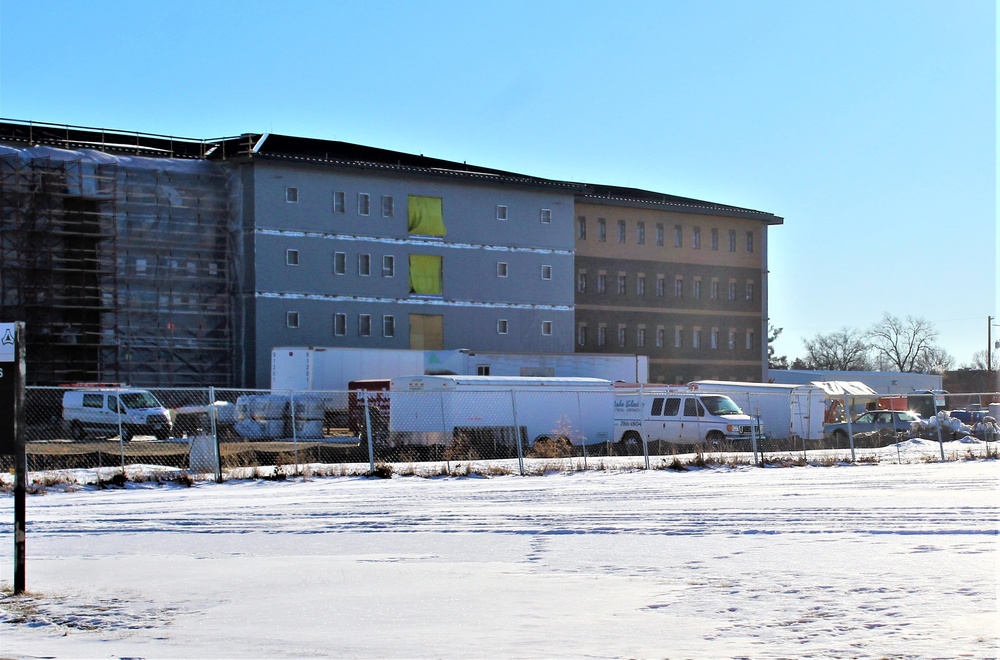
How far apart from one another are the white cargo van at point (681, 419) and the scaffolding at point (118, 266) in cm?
2592

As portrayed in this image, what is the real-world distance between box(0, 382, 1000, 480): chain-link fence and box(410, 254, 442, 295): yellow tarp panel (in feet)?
69.3

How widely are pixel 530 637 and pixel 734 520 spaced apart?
791 cm

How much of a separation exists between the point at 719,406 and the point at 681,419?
1.29m

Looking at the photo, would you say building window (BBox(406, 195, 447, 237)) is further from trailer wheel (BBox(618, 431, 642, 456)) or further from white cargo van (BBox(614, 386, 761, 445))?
trailer wheel (BBox(618, 431, 642, 456))

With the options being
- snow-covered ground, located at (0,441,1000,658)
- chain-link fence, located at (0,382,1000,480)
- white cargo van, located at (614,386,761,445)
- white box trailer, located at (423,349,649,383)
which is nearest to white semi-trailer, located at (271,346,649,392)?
white box trailer, located at (423,349,649,383)

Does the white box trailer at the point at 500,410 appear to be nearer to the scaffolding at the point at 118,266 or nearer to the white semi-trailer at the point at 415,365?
the white semi-trailer at the point at 415,365

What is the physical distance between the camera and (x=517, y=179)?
219 ft

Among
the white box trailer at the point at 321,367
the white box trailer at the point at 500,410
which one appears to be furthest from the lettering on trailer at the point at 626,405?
the white box trailer at the point at 321,367

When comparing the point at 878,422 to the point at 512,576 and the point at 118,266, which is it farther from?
the point at 512,576

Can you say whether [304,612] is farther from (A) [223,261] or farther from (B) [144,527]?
(A) [223,261]

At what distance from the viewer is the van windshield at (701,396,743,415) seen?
3659 centimetres

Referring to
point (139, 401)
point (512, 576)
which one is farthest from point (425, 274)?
point (512, 576)

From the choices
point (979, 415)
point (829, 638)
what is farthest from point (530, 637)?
point (979, 415)

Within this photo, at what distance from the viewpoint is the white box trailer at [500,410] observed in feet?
118
